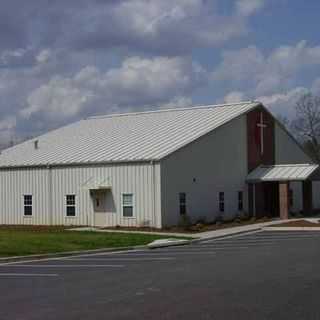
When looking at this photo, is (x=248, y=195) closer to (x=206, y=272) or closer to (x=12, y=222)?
(x=12, y=222)

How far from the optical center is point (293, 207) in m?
52.4

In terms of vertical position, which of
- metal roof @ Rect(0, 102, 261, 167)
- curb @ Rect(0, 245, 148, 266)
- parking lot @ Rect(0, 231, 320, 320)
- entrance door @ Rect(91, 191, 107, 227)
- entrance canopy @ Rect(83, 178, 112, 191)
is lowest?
curb @ Rect(0, 245, 148, 266)

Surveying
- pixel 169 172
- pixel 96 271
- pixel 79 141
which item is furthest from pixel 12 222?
pixel 96 271

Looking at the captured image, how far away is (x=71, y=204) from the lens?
41312 mm

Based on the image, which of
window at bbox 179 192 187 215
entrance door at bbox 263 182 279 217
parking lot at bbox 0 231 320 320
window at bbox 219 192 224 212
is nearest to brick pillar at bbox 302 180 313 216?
entrance door at bbox 263 182 279 217

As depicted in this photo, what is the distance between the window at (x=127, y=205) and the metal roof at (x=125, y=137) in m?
1.87

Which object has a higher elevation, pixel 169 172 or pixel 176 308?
pixel 169 172

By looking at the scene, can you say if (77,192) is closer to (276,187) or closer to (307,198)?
(276,187)

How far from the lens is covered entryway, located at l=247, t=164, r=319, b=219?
45250 millimetres

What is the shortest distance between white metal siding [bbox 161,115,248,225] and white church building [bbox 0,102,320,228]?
2.1 inches

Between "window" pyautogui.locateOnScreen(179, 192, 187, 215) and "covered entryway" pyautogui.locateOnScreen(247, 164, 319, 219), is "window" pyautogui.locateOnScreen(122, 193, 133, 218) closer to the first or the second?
"window" pyautogui.locateOnScreen(179, 192, 187, 215)

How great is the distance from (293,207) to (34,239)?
26.9 meters

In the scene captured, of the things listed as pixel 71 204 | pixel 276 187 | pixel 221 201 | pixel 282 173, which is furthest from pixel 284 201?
pixel 71 204

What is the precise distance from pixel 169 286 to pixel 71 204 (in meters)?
27.1
